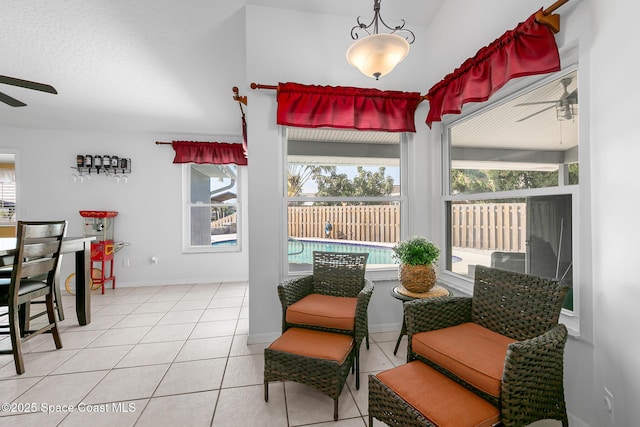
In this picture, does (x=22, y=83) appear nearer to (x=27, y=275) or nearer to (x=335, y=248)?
(x=27, y=275)

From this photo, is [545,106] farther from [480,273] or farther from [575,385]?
[575,385]

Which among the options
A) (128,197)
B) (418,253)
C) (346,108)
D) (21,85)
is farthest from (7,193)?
(418,253)

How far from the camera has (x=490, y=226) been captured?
2100 millimetres

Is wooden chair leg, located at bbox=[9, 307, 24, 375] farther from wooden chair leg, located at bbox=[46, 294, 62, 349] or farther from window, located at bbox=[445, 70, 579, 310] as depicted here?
window, located at bbox=[445, 70, 579, 310]

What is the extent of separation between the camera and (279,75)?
2371 mm

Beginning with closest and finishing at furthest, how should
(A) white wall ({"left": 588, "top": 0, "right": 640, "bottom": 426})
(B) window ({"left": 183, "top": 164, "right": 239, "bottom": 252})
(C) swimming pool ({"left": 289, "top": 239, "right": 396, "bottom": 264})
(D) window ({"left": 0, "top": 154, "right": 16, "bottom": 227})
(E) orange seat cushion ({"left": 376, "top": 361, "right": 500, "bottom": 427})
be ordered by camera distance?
1. (E) orange seat cushion ({"left": 376, "top": 361, "right": 500, "bottom": 427})
2. (A) white wall ({"left": 588, "top": 0, "right": 640, "bottom": 426})
3. (C) swimming pool ({"left": 289, "top": 239, "right": 396, "bottom": 264})
4. (D) window ({"left": 0, "top": 154, "right": 16, "bottom": 227})
5. (B) window ({"left": 183, "top": 164, "right": 239, "bottom": 252})

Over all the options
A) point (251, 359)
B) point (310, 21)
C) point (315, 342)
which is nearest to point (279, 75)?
point (310, 21)

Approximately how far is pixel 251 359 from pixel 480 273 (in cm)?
185

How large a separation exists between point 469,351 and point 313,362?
0.84 metres

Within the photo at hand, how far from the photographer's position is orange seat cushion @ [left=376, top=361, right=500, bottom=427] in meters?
1.01

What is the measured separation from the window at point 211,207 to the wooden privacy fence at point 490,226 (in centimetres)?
368

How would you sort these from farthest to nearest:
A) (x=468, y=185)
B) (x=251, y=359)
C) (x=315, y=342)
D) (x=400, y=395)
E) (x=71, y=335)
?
(x=71, y=335) → (x=468, y=185) → (x=251, y=359) → (x=315, y=342) → (x=400, y=395)

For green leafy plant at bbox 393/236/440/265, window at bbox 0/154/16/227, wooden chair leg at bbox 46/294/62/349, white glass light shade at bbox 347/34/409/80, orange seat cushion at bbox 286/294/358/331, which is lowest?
wooden chair leg at bbox 46/294/62/349

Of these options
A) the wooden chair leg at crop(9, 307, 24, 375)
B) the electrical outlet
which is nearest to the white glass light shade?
the electrical outlet
